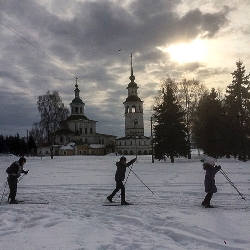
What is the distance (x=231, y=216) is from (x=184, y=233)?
223 centimetres

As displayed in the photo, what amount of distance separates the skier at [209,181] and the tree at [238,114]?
2976 centimetres

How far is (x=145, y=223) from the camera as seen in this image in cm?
730

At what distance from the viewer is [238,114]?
38688 mm

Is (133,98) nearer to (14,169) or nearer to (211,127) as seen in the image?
(211,127)

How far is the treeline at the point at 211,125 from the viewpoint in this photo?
38344mm

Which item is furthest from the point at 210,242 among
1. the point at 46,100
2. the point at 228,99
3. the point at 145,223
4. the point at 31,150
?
the point at 31,150

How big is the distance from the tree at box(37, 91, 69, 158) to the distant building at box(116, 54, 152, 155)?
29.0 metres

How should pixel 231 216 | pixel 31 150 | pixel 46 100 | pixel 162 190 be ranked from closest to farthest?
pixel 231 216 → pixel 162 190 → pixel 46 100 → pixel 31 150

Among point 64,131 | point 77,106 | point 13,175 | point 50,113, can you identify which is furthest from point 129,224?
point 77,106

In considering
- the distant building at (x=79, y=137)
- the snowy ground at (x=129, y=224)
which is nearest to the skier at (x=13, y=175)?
the snowy ground at (x=129, y=224)

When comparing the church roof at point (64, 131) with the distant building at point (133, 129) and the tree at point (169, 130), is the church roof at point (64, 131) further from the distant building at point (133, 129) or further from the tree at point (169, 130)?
the tree at point (169, 130)

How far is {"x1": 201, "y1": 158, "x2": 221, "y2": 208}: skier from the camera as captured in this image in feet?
30.6

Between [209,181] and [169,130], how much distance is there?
105 ft

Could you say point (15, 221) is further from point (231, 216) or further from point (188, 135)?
point (188, 135)
